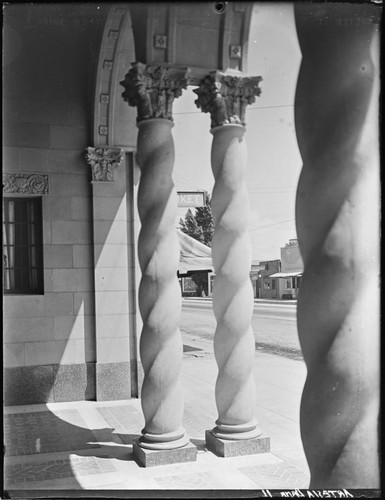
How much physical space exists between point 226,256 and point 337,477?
15.6 feet

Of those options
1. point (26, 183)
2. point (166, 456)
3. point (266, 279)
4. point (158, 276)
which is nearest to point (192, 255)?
point (26, 183)

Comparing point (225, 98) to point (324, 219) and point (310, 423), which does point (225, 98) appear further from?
point (310, 423)

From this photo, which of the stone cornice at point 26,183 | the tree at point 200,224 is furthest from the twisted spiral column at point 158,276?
the tree at point 200,224

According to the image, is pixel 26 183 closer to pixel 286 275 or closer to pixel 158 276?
pixel 158 276

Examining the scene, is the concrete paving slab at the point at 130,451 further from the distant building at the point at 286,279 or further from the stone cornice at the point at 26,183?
the distant building at the point at 286,279

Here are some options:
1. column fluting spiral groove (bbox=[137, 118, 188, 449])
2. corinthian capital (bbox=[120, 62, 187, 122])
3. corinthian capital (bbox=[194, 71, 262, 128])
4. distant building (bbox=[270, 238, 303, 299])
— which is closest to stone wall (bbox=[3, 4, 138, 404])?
corinthian capital (bbox=[120, 62, 187, 122])

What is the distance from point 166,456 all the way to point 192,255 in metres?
9.86

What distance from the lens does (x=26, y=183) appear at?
1044 centimetres

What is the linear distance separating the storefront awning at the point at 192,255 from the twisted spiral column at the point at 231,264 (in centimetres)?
854

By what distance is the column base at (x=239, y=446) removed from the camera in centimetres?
679

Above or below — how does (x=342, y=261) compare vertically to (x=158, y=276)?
above

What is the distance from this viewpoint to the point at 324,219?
2.47m

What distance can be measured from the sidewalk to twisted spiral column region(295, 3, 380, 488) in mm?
706

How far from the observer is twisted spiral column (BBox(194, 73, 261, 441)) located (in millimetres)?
6992
